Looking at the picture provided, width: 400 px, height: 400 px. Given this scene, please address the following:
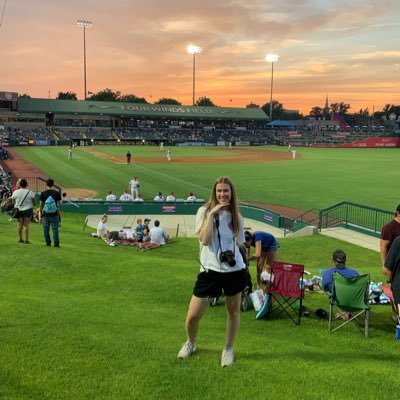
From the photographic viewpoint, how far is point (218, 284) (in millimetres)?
4449

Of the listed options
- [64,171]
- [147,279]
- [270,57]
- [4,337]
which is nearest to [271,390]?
[4,337]

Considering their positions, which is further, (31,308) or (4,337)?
(31,308)

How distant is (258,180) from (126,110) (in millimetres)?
67428

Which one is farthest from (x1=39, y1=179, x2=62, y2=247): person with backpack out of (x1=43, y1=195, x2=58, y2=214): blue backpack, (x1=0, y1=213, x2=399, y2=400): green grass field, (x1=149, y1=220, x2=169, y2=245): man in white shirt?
(x1=149, y1=220, x2=169, y2=245): man in white shirt

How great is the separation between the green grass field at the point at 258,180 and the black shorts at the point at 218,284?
68.2 ft

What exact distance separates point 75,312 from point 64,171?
36.1 metres

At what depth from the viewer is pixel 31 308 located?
600cm

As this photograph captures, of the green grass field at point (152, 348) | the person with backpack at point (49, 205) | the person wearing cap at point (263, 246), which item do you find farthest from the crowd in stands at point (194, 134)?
the person wearing cap at point (263, 246)

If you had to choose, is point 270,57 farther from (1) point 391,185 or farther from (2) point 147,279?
(2) point 147,279

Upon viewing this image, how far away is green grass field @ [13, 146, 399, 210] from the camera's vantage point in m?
27.5

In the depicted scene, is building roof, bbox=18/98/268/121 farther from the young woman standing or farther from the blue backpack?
the young woman standing

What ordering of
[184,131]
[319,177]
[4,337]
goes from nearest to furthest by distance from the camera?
[4,337] → [319,177] → [184,131]

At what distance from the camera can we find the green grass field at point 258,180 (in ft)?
90.4

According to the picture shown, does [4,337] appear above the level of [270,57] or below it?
below
